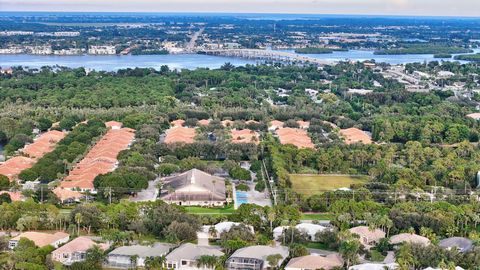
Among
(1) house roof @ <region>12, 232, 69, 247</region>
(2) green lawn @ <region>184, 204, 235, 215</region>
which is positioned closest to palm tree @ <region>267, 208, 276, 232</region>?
(2) green lawn @ <region>184, 204, 235, 215</region>

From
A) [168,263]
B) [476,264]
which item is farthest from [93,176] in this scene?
[476,264]

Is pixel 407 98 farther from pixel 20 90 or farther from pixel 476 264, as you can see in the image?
pixel 476 264

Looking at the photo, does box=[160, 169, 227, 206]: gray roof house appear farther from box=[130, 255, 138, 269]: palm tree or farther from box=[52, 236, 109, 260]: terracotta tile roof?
box=[130, 255, 138, 269]: palm tree

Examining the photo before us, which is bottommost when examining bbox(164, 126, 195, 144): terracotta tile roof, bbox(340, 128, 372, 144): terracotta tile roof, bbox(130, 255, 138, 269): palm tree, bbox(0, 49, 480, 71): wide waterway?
bbox(0, 49, 480, 71): wide waterway

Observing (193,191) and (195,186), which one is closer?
(193,191)

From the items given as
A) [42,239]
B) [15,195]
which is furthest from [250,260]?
[15,195]

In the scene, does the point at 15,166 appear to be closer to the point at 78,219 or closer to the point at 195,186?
the point at 195,186

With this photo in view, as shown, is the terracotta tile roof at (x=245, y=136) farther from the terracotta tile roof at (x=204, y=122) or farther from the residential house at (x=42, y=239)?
the residential house at (x=42, y=239)
